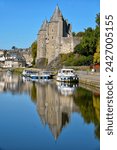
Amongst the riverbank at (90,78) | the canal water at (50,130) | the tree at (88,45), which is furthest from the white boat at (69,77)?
the canal water at (50,130)

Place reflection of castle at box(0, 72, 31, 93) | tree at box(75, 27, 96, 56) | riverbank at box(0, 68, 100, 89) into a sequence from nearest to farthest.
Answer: riverbank at box(0, 68, 100, 89)
reflection of castle at box(0, 72, 31, 93)
tree at box(75, 27, 96, 56)

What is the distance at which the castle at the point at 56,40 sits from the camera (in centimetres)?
4620

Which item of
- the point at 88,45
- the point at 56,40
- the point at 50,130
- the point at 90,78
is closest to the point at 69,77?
the point at 90,78

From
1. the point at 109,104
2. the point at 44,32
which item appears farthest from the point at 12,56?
the point at 109,104

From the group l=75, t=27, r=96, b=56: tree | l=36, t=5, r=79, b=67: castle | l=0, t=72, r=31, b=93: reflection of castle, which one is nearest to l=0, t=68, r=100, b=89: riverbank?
l=0, t=72, r=31, b=93: reflection of castle

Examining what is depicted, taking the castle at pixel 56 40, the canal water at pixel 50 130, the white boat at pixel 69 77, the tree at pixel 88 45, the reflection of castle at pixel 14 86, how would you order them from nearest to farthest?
1. the canal water at pixel 50 130
2. the reflection of castle at pixel 14 86
3. the white boat at pixel 69 77
4. the tree at pixel 88 45
5. the castle at pixel 56 40

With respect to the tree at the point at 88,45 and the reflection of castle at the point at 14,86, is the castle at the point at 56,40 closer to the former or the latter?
the tree at the point at 88,45

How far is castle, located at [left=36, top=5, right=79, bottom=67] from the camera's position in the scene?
4620cm

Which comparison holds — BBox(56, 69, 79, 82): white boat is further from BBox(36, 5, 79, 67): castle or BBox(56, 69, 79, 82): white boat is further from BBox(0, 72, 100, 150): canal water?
BBox(0, 72, 100, 150): canal water

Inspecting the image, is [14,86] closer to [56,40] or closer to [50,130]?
[56,40]

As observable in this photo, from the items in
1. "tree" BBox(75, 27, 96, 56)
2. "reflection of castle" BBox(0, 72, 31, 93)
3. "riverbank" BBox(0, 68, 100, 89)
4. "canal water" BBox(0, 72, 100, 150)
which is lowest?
"canal water" BBox(0, 72, 100, 150)

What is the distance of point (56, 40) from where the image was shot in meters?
47.1

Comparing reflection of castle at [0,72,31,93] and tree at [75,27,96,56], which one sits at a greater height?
tree at [75,27,96,56]

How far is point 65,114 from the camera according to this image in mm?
12633
